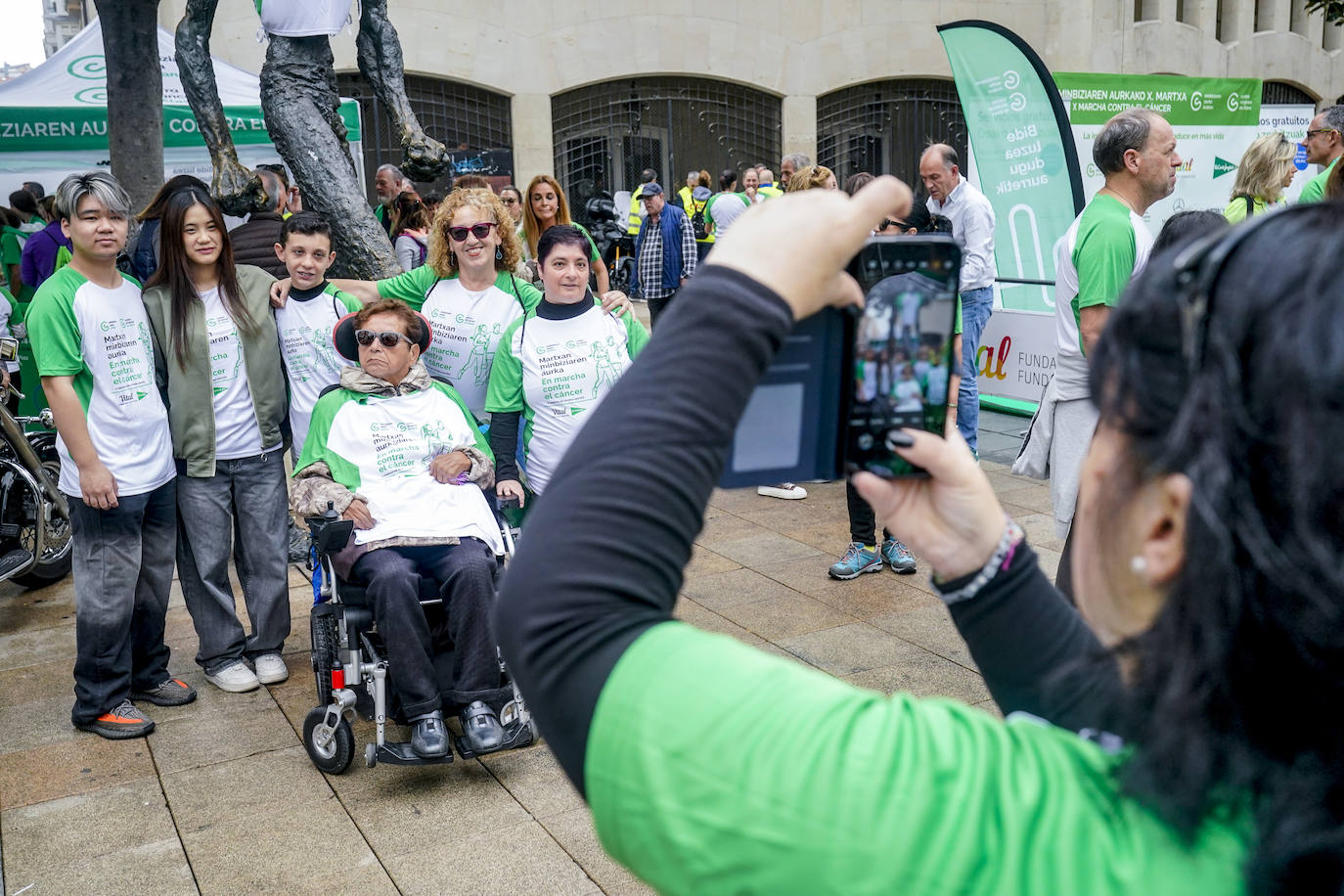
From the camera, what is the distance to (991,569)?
1.10 meters

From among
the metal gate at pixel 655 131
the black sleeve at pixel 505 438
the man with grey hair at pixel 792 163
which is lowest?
the black sleeve at pixel 505 438

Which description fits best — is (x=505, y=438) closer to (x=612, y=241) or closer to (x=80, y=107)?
(x=80, y=107)

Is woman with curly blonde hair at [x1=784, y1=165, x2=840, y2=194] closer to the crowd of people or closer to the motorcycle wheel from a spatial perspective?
the motorcycle wheel

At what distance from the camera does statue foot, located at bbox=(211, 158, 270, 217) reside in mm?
5016

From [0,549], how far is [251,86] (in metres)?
5.52

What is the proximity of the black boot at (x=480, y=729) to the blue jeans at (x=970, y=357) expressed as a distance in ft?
10.6

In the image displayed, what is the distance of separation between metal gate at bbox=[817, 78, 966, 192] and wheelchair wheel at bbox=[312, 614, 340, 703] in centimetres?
2081

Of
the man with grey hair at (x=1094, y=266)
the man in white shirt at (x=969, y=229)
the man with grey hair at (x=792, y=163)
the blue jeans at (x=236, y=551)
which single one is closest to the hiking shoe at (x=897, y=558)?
the man in white shirt at (x=969, y=229)

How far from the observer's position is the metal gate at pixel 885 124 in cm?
2353

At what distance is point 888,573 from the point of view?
583 centimetres

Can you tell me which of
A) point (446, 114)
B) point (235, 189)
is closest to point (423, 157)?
point (235, 189)

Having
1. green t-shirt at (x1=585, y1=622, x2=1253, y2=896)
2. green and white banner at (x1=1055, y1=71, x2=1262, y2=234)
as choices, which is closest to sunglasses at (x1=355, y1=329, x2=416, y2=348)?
green t-shirt at (x1=585, y1=622, x2=1253, y2=896)

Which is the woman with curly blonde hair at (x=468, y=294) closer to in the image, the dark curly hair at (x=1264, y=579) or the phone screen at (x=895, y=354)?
the phone screen at (x=895, y=354)

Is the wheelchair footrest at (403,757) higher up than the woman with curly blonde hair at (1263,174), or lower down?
lower down
